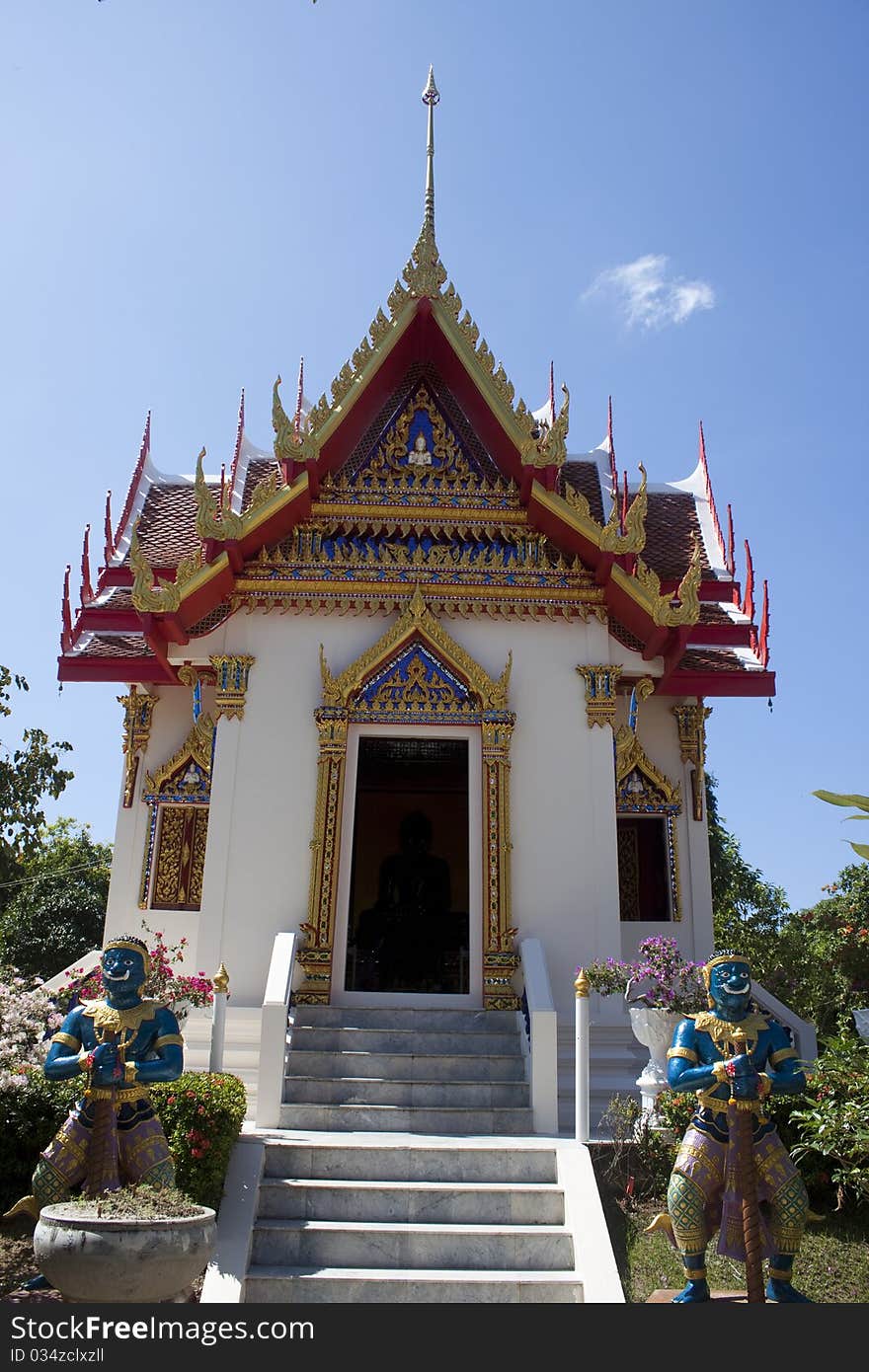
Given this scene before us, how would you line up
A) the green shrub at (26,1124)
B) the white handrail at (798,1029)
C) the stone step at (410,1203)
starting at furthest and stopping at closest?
the white handrail at (798,1029) < the green shrub at (26,1124) < the stone step at (410,1203)

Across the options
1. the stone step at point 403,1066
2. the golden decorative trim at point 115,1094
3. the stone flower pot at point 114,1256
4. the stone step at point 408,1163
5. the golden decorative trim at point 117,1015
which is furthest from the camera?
the stone step at point 403,1066

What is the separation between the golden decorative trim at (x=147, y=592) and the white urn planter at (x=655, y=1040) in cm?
367

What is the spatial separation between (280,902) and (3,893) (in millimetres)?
12650

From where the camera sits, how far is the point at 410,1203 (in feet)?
15.6

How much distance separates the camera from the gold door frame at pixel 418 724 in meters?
6.75

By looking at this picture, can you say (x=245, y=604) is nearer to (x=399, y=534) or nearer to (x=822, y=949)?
(x=399, y=534)

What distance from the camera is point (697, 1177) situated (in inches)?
146

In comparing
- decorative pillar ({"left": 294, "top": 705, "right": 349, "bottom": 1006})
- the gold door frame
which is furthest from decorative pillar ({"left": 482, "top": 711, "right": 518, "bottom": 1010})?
decorative pillar ({"left": 294, "top": 705, "right": 349, "bottom": 1006})

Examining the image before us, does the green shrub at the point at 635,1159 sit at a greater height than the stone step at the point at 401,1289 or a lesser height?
greater

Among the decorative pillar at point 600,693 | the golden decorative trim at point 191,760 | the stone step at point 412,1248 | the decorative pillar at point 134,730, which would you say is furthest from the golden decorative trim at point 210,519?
the stone step at point 412,1248

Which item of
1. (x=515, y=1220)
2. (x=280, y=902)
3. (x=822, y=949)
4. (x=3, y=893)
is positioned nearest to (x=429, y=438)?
(x=280, y=902)

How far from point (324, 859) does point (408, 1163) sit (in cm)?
226

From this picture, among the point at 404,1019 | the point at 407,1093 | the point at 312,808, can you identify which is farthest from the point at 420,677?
the point at 407,1093

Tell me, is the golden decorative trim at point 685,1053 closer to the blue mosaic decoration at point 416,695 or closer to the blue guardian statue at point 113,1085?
the blue guardian statue at point 113,1085
